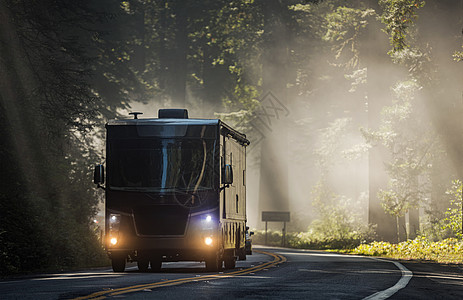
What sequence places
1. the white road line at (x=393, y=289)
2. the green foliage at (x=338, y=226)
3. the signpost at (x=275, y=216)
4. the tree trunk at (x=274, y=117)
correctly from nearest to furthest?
the white road line at (x=393, y=289) < the green foliage at (x=338, y=226) < the signpost at (x=275, y=216) < the tree trunk at (x=274, y=117)

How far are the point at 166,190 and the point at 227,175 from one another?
1517 mm

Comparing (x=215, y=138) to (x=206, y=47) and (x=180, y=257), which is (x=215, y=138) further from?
(x=206, y=47)

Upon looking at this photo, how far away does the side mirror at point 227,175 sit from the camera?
1981cm

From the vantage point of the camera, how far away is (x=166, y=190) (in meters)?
19.4

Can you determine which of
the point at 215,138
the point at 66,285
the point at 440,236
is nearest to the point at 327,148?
the point at 440,236

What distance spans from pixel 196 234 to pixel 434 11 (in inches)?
835

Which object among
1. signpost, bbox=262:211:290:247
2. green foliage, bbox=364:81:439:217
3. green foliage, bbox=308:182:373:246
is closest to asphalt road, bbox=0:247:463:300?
green foliage, bbox=364:81:439:217

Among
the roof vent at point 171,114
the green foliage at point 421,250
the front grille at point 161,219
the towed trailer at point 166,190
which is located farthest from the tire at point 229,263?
the green foliage at point 421,250

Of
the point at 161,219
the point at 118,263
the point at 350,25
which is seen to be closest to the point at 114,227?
the point at 118,263

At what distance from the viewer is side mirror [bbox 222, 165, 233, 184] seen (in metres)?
19.8

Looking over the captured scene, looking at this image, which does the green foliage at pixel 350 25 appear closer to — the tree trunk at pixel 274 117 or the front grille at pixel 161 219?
the tree trunk at pixel 274 117

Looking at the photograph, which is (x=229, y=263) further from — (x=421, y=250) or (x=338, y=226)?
(x=338, y=226)

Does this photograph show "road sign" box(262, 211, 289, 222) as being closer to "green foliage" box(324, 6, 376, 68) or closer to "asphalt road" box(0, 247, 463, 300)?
"green foliage" box(324, 6, 376, 68)

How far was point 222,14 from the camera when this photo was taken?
5728 centimetres
